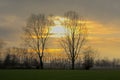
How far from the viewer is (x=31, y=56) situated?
111688 millimetres

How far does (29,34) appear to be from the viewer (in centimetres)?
9394

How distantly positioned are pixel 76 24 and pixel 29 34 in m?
14.4

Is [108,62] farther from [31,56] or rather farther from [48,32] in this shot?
[48,32]

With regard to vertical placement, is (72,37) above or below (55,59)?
above

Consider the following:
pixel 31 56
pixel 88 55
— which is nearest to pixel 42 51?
pixel 31 56

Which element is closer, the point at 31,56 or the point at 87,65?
the point at 87,65

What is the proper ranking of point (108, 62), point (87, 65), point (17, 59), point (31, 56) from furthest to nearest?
point (108, 62) → point (17, 59) → point (31, 56) → point (87, 65)

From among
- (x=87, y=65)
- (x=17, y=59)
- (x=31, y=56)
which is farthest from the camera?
(x=17, y=59)

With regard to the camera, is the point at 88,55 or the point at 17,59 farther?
the point at 17,59

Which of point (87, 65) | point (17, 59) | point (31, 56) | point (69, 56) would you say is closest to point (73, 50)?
point (69, 56)

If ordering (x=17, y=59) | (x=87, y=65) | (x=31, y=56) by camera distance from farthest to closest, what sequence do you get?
(x=17, y=59) < (x=31, y=56) < (x=87, y=65)

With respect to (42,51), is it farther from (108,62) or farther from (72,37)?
(108,62)

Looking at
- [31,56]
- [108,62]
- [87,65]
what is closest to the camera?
[87,65]

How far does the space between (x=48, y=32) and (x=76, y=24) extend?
9664 millimetres
